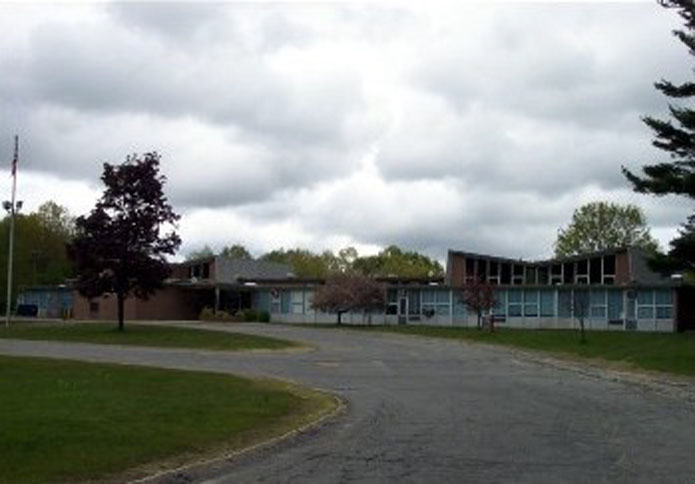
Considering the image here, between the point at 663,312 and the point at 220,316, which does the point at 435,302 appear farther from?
the point at 663,312

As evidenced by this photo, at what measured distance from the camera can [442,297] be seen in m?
74.1

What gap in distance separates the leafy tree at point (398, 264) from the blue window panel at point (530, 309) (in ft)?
162

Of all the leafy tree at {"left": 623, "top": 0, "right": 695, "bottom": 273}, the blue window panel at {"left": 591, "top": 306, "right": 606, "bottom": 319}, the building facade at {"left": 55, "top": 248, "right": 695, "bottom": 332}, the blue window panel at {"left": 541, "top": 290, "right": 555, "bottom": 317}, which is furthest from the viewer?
the blue window panel at {"left": 541, "top": 290, "right": 555, "bottom": 317}

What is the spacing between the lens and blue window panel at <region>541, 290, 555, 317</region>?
68.8 m

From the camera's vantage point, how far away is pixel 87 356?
3550 centimetres

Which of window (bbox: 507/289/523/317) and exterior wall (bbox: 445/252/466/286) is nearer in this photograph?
window (bbox: 507/289/523/317)

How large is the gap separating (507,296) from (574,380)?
4254cm

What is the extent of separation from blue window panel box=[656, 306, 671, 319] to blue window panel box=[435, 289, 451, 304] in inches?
601

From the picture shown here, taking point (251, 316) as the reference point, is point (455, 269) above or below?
above

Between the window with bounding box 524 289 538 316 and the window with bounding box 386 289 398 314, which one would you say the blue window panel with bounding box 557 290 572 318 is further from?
the window with bounding box 386 289 398 314

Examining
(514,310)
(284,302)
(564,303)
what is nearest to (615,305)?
(564,303)

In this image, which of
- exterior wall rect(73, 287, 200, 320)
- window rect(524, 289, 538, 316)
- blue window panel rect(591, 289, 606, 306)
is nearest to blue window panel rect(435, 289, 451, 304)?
window rect(524, 289, 538, 316)

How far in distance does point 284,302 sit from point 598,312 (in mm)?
26009

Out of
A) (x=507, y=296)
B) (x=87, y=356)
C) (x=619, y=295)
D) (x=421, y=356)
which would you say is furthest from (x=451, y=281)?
(x=87, y=356)
